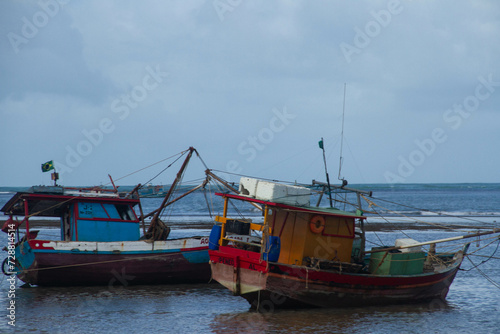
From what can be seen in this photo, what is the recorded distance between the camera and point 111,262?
22.5 m

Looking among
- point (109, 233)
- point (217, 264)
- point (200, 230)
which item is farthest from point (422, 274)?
point (200, 230)

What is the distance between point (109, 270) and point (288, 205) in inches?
344

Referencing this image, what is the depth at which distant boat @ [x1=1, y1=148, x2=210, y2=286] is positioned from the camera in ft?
72.8

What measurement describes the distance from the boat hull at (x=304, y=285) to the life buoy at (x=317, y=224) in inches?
Answer: 54.2

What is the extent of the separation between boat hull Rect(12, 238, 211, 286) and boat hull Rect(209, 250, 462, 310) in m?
4.51

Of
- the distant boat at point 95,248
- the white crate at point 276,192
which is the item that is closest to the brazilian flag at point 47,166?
the distant boat at point 95,248

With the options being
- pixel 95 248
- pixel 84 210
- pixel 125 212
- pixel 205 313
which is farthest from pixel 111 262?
pixel 205 313

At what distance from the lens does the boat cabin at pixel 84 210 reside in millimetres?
22797

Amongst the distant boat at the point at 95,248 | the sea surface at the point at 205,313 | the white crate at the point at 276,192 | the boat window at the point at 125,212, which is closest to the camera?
the sea surface at the point at 205,313

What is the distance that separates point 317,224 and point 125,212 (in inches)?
377

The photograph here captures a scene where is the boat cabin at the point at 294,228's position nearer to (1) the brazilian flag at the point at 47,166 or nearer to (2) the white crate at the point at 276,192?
(2) the white crate at the point at 276,192

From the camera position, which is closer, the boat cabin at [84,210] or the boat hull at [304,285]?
the boat hull at [304,285]

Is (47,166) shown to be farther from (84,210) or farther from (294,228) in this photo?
(294,228)

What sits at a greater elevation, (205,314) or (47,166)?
(47,166)
